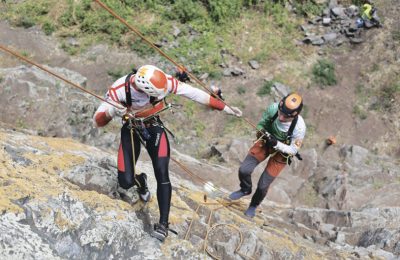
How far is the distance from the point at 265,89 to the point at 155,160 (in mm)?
14054

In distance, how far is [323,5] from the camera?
23.4 m

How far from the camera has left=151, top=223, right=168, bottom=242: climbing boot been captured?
259 inches

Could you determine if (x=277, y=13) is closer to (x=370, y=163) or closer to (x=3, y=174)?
(x=370, y=163)

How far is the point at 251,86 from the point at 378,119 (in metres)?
5.46

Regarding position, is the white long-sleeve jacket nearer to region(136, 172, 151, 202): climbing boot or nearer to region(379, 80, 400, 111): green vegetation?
region(136, 172, 151, 202): climbing boot

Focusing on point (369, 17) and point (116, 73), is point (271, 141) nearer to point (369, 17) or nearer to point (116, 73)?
point (116, 73)

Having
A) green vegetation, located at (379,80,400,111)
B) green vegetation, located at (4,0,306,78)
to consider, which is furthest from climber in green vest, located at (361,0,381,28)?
green vegetation, located at (379,80,400,111)

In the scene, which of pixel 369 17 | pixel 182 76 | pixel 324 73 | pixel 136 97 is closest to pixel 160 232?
pixel 136 97

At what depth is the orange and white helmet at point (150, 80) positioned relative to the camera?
254 inches

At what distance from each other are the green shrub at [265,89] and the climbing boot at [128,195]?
1354 centimetres

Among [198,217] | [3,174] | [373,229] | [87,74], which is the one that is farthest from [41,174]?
[87,74]

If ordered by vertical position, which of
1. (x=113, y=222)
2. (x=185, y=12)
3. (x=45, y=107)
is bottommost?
(x=185, y=12)

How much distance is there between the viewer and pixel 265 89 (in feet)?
66.7

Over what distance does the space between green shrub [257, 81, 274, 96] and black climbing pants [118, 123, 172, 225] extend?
44.8ft
